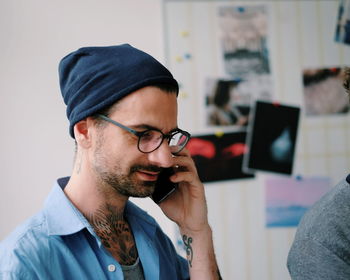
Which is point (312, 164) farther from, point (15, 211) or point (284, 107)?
point (15, 211)

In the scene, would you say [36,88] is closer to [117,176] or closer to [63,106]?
[63,106]

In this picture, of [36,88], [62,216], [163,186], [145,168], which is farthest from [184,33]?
[62,216]

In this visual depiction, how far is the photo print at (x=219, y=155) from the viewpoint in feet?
6.28

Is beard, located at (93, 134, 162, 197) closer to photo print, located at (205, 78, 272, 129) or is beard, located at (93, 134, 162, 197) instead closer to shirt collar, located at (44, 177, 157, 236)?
shirt collar, located at (44, 177, 157, 236)

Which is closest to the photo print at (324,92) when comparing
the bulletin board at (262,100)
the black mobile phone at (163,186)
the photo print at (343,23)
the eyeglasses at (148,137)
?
the bulletin board at (262,100)

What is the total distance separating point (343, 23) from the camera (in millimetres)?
2004

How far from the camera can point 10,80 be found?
1.85m

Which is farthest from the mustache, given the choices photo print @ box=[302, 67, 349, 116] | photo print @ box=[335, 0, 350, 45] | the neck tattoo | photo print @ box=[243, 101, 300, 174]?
photo print @ box=[335, 0, 350, 45]

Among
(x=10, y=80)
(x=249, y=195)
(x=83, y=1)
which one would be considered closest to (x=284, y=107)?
(x=249, y=195)

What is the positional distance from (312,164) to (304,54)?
0.57 meters

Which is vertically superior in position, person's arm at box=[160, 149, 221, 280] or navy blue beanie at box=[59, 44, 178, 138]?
navy blue beanie at box=[59, 44, 178, 138]

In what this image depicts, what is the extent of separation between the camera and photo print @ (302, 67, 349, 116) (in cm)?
198

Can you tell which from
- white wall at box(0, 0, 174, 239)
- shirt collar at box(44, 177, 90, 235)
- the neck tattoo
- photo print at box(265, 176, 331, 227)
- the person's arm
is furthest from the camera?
photo print at box(265, 176, 331, 227)

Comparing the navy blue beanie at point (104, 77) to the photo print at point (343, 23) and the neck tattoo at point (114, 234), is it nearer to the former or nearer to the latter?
the neck tattoo at point (114, 234)
